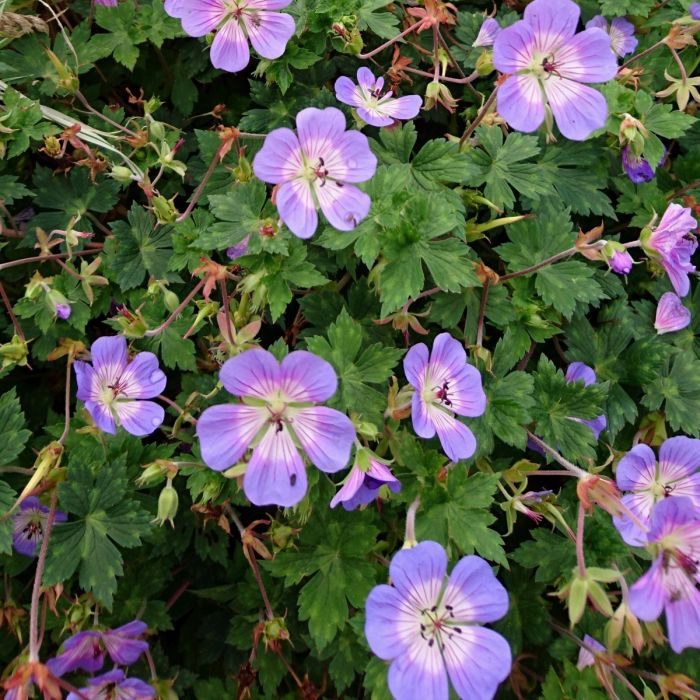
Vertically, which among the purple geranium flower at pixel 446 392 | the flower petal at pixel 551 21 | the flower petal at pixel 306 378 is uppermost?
the flower petal at pixel 551 21

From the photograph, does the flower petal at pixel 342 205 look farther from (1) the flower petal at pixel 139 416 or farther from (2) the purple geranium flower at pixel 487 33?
(2) the purple geranium flower at pixel 487 33

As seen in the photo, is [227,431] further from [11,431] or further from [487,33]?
[487,33]

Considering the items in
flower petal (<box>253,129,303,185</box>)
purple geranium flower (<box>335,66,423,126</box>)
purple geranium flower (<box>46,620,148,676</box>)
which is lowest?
purple geranium flower (<box>46,620,148,676</box>)

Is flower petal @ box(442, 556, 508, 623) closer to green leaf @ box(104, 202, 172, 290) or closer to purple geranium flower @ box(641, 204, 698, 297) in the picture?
purple geranium flower @ box(641, 204, 698, 297)

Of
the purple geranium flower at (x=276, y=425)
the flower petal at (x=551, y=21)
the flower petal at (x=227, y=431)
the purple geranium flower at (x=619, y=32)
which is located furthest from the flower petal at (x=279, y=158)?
the purple geranium flower at (x=619, y=32)

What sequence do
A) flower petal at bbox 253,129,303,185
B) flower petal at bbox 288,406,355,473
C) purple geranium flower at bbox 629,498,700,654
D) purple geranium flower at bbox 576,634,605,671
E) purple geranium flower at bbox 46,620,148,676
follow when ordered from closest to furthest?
purple geranium flower at bbox 629,498,700,654 < flower petal at bbox 288,406,355,473 < flower petal at bbox 253,129,303,185 < purple geranium flower at bbox 46,620,148,676 < purple geranium flower at bbox 576,634,605,671

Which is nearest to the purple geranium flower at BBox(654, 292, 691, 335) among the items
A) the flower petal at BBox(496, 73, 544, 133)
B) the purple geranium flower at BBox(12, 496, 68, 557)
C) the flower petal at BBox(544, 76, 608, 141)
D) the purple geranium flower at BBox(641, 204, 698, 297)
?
the purple geranium flower at BBox(641, 204, 698, 297)

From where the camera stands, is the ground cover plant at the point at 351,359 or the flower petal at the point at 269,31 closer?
the ground cover plant at the point at 351,359

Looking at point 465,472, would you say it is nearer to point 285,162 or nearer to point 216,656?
point 285,162
